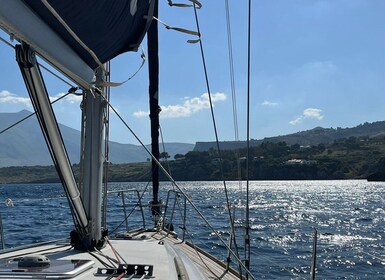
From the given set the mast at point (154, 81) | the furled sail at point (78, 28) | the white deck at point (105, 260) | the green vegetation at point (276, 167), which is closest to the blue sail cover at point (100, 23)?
the furled sail at point (78, 28)

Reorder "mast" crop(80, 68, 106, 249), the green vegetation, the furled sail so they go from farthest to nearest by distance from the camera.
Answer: the green vegetation → "mast" crop(80, 68, 106, 249) → the furled sail

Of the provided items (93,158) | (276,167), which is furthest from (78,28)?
(276,167)

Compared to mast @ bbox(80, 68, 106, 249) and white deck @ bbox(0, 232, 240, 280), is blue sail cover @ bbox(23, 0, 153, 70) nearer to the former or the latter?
mast @ bbox(80, 68, 106, 249)

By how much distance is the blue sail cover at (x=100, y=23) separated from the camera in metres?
3.06

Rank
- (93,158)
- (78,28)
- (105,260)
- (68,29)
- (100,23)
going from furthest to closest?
(93,158) < (105,260) < (100,23) < (78,28) < (68,29)

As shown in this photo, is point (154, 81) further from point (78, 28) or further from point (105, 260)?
point (78, 28)

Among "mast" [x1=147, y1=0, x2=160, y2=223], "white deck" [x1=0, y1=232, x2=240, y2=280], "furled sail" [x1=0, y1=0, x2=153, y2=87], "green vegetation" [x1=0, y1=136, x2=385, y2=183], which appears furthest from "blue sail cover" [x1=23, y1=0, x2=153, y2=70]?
"green vegetation" [x1=0, y1=136, x2=385, y2=183]

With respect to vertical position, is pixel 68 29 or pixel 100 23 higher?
pixel 100 23

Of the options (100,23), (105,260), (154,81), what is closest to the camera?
(100,23)

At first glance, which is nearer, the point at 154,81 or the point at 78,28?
the point at 78,28

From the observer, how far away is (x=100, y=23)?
3539mm

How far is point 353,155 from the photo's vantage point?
169 metres

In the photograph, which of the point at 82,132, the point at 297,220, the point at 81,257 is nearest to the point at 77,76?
the point at 82,132

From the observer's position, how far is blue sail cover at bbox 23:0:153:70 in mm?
3062
